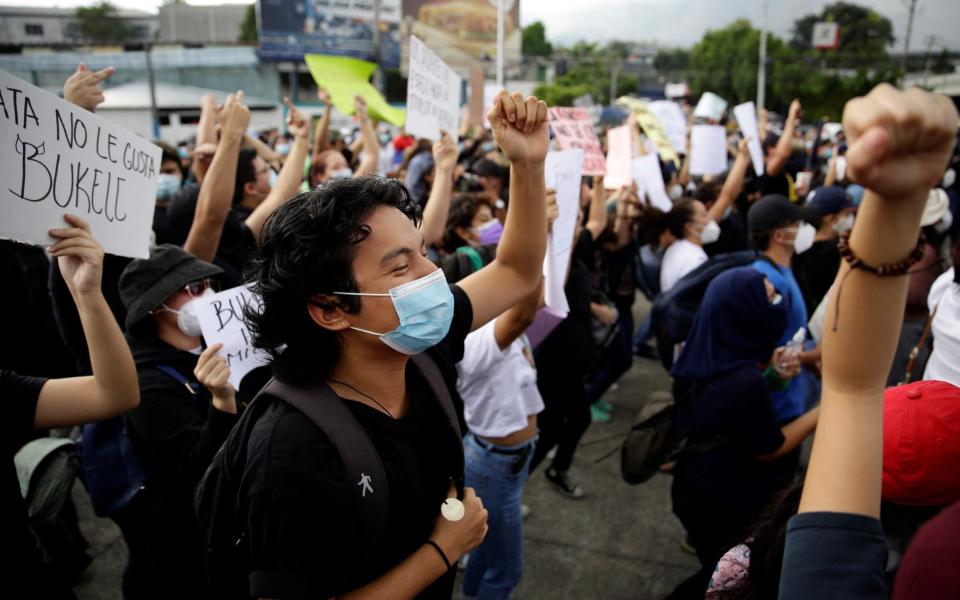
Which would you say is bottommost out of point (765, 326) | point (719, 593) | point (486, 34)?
point (719, 593)

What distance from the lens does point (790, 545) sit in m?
0.94

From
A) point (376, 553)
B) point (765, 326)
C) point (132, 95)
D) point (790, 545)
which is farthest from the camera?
point (132, 95)

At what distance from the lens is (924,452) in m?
1.11

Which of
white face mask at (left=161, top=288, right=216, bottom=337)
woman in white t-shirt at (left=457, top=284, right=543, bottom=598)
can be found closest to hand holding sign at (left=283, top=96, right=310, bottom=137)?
white face mask at (left=161, top=288, right=216, bottom=337)

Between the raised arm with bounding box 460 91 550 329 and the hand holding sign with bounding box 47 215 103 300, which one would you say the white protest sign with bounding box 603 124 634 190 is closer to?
the raised arm with bounding box 460 91 550 329

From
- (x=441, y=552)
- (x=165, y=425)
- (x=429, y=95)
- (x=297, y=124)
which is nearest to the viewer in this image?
(x=441, y=552)

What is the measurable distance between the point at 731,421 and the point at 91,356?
7.66 ft

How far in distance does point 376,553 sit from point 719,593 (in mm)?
810

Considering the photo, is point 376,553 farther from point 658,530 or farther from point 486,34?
point 486,34

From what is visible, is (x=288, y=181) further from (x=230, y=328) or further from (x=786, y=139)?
(x=786, y=139)

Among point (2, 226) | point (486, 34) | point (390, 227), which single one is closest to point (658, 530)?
point (390, 227)

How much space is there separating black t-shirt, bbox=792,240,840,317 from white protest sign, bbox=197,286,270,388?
3712 millimetres

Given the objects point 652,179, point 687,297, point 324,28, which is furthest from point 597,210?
point 324,28

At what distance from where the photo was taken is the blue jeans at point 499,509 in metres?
2.66
